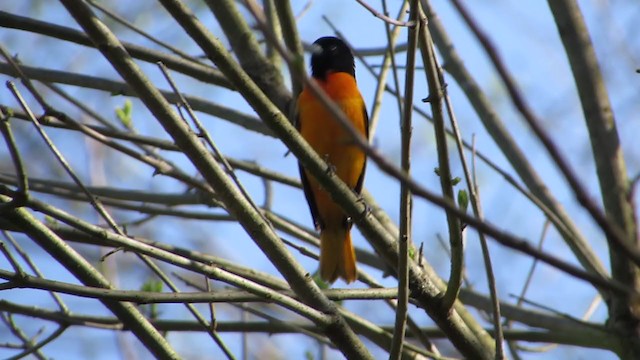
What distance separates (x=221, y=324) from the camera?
4082 mm

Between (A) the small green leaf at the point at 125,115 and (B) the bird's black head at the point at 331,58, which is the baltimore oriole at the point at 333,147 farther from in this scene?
(A) the small green leaf at the point at 125,115

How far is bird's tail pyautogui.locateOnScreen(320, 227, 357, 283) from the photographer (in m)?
4.73

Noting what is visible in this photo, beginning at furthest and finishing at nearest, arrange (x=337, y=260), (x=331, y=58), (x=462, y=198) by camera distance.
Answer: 1. (x=331, y=58)
2. (x=337, y=260)
3. (x=462, y=198)

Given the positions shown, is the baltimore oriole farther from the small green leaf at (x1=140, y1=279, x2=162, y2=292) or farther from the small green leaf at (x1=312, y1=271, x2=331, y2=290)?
the small green leaf at (x1=140, y1=279, x2=162, y2=292)

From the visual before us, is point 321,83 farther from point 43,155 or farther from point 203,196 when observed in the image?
point 43,155

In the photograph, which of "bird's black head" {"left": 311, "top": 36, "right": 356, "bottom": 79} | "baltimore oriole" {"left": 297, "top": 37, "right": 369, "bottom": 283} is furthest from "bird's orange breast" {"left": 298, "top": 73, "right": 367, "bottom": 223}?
"bird's black head" {"left": 311, "top": 36, "right": 356, "bottom": 79}

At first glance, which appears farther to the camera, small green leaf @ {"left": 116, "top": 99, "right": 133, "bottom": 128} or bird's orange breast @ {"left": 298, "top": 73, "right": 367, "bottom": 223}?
bird's orange breast @ {"left": 298, "top": 73, "right": 367, "bottom": 223}

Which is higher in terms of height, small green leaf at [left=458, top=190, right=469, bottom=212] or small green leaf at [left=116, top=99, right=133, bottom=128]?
small green leaf at [left=116, top=99, right=133, bottom=128]

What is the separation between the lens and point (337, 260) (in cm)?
479

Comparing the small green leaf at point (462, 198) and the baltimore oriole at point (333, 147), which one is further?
the baltimore oriole at point (333, 147)

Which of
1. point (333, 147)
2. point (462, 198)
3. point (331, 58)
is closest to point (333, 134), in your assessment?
point (333, 147)

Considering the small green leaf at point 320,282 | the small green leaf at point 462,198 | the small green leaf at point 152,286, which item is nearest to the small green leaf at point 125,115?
the small green leaf at point 152,286

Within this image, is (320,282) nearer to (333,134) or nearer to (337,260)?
(337,260)

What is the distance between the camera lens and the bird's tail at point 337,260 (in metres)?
4.73
